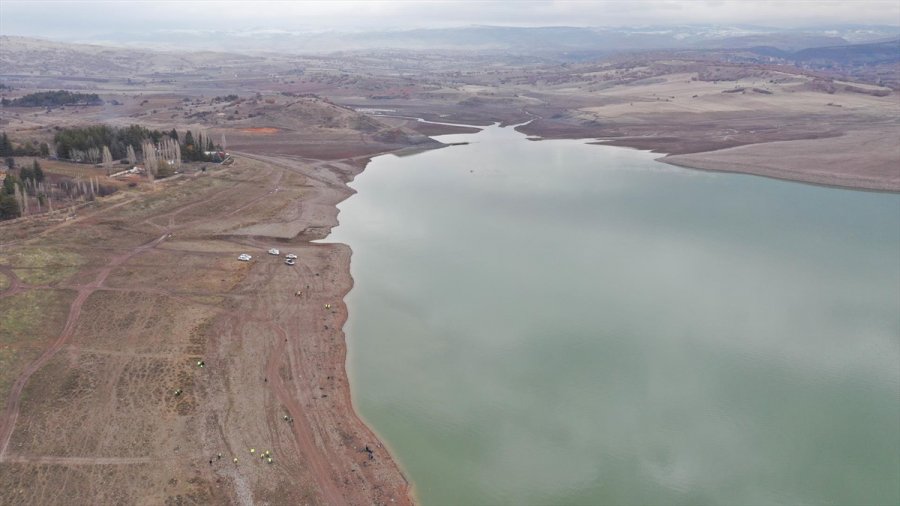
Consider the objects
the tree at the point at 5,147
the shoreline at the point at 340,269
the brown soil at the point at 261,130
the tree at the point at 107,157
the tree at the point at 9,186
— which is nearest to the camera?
the shoreline at the point at 340,269

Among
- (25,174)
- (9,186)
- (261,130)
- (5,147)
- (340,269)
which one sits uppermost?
(261,130)

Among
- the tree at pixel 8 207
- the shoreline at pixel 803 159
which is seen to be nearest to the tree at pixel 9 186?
the tree at pixel 8 207

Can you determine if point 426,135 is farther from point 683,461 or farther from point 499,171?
point 683,461

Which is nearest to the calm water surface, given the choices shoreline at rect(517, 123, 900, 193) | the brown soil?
shoreline at rect(517, 123, 900, 193)

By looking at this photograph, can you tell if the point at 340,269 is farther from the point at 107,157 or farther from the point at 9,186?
the point at 107,157

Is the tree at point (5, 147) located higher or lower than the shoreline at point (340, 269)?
higher

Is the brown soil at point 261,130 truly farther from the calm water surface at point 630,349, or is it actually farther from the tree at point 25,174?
the tree at point 25,174

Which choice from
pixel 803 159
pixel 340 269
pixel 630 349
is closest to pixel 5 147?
pixel 340 269
